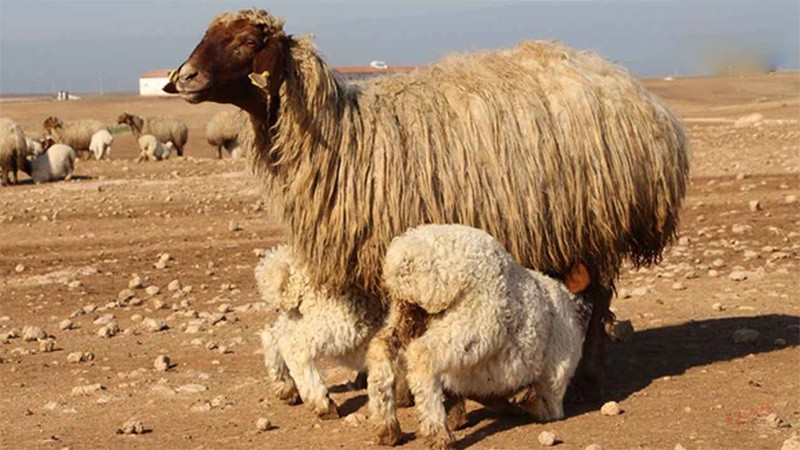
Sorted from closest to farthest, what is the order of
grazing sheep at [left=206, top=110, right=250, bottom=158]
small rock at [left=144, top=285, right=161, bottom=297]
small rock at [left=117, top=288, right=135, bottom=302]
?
small rock at [left=117, top=288, right=135, bottom=302], small rock at [left=144, top=285, right=161, bottom=297], grazing sheep at [left=206, top=110, right=250, bottom=158]

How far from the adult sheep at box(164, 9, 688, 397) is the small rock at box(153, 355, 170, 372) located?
1.73 metres

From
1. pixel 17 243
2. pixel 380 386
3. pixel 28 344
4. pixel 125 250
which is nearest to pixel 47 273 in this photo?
pixel 125 250

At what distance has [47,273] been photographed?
13.9 m

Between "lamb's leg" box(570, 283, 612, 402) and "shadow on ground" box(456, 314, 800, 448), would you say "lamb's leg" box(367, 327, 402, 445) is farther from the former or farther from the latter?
"lamb's leg" box(570, 283, 612, 402)

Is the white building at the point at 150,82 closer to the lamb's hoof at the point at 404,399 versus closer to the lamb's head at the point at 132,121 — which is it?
the lamb's head at the point at 132,121

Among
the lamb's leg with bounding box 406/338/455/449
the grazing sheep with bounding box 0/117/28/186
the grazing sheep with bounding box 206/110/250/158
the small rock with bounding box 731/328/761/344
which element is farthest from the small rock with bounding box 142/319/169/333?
the grazing sheep with bounding box 206/110/250/158

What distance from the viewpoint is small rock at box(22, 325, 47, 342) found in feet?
33.8

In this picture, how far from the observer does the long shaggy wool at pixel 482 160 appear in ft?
25.8

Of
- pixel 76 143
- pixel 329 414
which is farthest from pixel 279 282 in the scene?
pixel 76 143

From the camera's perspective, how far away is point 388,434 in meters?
7.01

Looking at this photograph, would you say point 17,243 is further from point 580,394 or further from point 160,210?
point 580,394

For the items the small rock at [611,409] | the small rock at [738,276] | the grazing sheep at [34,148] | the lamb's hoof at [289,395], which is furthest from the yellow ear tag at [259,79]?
the grazing sheep at [34,148]

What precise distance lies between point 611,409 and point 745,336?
2.16 m

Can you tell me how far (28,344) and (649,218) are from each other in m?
4.72
